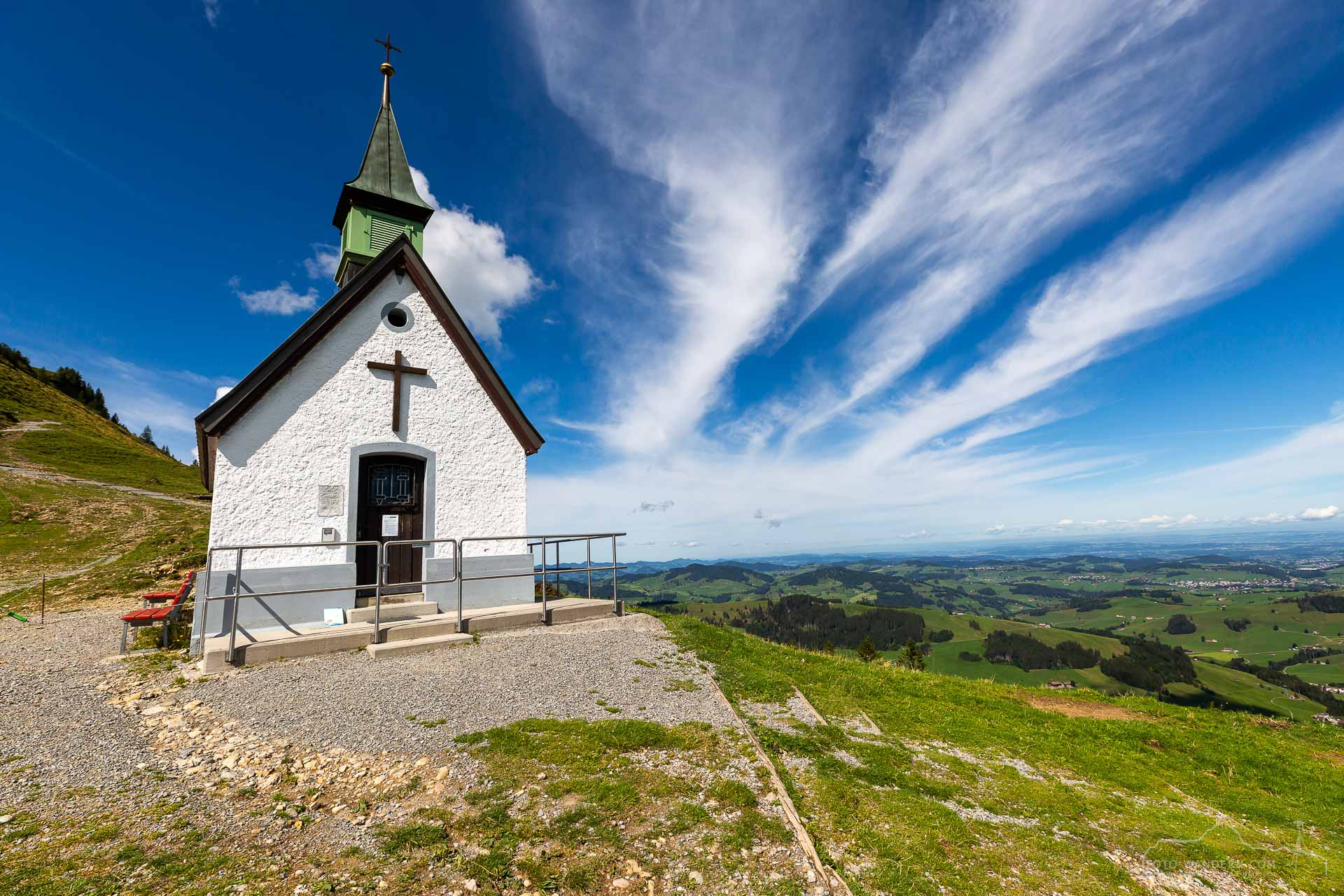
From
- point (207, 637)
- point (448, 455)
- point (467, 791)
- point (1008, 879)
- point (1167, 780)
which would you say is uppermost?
point (448, 455)

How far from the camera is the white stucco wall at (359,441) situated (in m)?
10.2

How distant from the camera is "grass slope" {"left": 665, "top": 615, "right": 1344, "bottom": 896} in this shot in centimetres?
415

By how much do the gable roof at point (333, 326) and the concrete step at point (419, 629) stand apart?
512cm

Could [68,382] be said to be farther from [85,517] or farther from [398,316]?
[398,316]

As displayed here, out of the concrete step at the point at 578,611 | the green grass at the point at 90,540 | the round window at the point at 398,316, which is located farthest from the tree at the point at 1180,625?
the green grass at the point at 90,540

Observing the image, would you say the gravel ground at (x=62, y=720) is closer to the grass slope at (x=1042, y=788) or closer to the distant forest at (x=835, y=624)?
the grass slope at (x=1042, y=788)

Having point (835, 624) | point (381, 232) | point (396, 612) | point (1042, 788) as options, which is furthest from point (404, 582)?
point (835, 624)

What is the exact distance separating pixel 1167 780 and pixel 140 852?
1068 cm

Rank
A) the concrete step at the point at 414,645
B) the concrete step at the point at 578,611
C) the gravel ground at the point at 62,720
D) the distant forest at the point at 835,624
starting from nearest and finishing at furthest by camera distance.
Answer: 1. the gravel ground at the point at 62,720
2. the concrete step at the point at 414,645
3. the concrete step at the point at 578,611
4. the distant forest at the point at 835,624

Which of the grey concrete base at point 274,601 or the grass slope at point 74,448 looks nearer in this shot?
the grey concrete base at point 274,601

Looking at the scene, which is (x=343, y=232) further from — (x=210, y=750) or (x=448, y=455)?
(x=210, y=750)

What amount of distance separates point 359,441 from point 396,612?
12.3ft

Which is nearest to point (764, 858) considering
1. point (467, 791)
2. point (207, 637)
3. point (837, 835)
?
point (837, 835)

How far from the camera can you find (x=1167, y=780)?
6.72m
